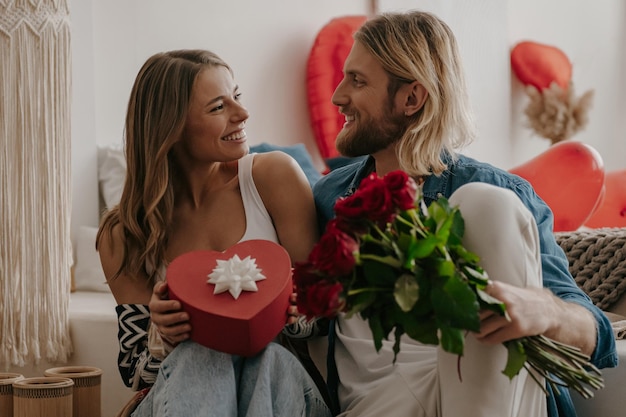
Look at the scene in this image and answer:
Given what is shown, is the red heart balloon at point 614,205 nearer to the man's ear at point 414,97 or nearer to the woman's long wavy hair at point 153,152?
the man's ear at point 414,97

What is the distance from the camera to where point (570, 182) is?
260 cm

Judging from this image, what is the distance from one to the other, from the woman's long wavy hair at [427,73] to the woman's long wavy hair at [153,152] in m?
0.35

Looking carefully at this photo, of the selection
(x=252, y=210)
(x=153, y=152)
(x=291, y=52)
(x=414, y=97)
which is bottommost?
(x=252, y=210)

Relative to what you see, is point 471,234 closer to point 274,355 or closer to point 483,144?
point 274,355

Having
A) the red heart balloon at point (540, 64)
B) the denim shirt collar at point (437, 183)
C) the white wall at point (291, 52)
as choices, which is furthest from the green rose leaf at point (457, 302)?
the red heart balloon at point (540, 64)

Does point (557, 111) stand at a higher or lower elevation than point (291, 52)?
lower

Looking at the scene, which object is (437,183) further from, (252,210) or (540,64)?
(540,64)

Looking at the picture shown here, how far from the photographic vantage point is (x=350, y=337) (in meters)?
1.65

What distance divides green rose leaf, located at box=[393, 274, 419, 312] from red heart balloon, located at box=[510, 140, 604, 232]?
5.22ft

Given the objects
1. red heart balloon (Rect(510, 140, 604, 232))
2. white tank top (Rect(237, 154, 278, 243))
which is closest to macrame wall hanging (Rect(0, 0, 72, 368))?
white tank top (Rect(237, 154, 278, 243))

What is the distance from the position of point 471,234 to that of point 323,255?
0.81ft

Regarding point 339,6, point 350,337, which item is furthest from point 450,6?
point 350,337

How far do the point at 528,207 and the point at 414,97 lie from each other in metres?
0.33

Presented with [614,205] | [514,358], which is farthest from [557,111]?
[514,358]
